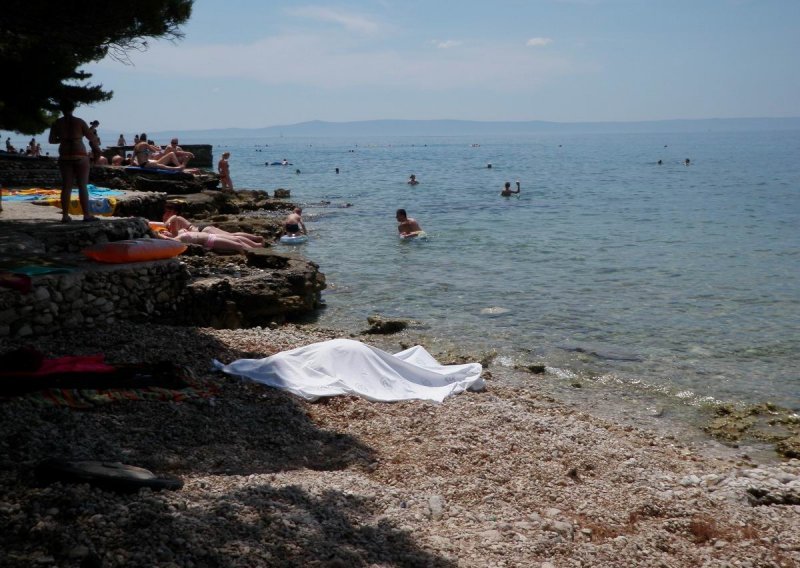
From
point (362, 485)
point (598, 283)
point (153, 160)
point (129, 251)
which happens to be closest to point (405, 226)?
point (598, 283)

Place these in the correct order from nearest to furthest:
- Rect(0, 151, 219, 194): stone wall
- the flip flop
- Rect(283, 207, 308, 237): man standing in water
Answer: the flip flop < Rect(0, 151, 219, 194): stone wall < Rect(283, 207, 308, 237): man standing in water

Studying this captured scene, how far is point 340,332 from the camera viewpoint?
11602 millimetres

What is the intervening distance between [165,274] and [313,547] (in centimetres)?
604

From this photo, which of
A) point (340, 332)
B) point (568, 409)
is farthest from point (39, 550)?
point (340, 332)

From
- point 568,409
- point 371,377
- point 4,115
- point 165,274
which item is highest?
point 4,115

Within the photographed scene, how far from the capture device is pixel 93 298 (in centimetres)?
858

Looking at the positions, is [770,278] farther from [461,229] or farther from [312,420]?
[312,420]

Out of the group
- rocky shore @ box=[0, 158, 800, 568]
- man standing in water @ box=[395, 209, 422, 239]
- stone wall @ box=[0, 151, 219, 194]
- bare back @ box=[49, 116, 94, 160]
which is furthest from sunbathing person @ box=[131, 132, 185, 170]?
rocky shore @ box=[0, 158, 800, 568]

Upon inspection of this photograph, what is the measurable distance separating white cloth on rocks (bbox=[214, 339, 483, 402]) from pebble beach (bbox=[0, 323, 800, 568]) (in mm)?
185

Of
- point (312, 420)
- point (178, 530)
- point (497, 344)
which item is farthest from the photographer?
point (497, 344)

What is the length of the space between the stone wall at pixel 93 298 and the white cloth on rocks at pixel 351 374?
1.72 metres

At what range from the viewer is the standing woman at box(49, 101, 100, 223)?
34.0 feet

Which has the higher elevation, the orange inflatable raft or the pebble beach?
the orange inflatable raft

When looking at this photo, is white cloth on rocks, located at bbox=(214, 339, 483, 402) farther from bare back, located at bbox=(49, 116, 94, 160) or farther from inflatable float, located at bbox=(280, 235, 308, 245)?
inflatable float, located at bbox=(280, 235, 308, 245)
